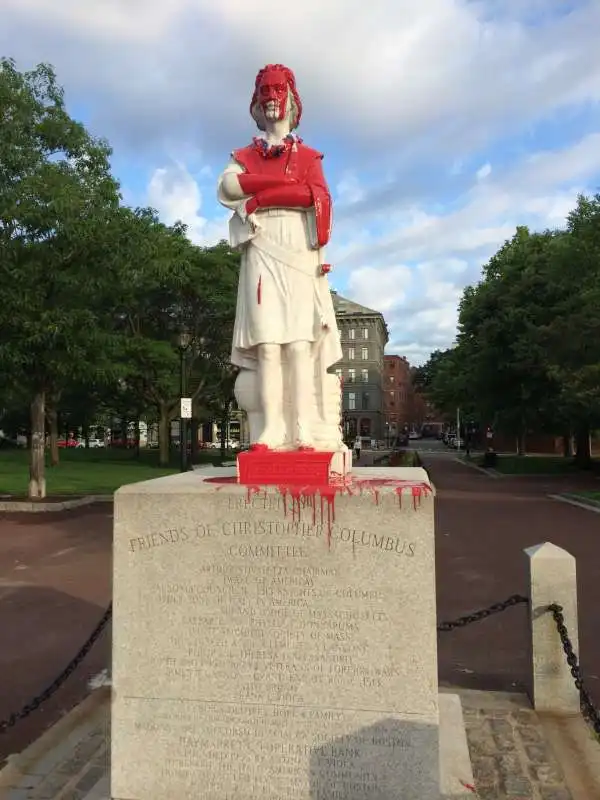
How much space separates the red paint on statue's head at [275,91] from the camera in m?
4.58

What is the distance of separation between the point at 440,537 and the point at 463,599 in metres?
5.29

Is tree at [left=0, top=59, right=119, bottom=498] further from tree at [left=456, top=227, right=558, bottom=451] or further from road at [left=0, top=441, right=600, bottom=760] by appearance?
tree at [left=456, top=227, right=558, bottom=451]

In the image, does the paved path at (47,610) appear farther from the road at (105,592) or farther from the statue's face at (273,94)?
the statue's face at (273,94)

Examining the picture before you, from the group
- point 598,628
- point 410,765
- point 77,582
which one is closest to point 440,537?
point 598,628

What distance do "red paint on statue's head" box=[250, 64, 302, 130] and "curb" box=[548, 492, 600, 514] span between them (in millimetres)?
16132

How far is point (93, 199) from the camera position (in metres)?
16.6

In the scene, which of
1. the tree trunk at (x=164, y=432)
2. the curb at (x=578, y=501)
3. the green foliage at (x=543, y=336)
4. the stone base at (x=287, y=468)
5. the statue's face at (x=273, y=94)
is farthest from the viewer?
the tree trunk at (x=164, y=432)

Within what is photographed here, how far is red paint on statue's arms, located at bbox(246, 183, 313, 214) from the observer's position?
4.48m

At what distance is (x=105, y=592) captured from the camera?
906 centimetres

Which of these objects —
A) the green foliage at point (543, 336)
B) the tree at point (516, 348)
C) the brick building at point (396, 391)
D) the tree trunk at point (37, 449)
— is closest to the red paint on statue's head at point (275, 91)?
the tree trunk at point (37, 449)

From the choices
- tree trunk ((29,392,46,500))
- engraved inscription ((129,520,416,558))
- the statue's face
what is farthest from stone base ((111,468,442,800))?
tree trunk ((29,392,46,500))

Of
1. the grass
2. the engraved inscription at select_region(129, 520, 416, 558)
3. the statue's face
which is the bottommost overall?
the grass

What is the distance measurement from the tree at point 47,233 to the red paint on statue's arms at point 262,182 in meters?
12.4

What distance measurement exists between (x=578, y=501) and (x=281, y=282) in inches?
724
